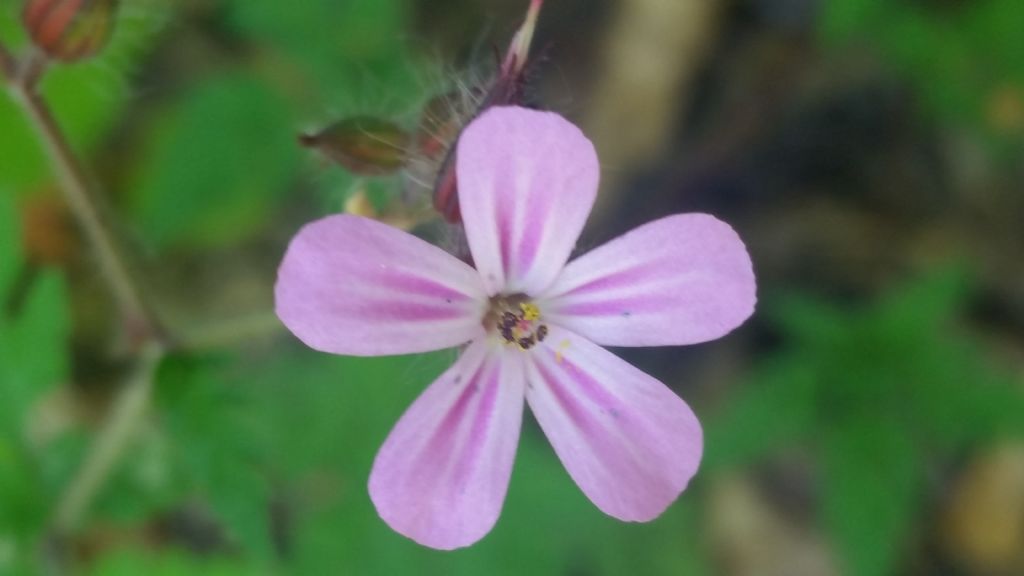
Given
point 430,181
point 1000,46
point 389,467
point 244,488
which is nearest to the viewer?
point 389,467

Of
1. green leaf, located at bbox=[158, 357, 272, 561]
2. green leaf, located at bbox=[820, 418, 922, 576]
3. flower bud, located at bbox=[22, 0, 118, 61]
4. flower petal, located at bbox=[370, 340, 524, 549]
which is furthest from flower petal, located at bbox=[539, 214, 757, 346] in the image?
green leaf, located at bbox=[820, 418, 922, 576]

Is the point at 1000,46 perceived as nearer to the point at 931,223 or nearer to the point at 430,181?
the point at 931,223

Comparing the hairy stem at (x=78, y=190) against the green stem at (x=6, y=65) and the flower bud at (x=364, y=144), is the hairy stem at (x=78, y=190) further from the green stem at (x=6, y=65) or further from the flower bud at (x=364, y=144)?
the flower bud at (x=364, y=144)

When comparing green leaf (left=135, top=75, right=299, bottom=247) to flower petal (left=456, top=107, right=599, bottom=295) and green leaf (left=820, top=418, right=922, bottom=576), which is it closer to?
flower petal (left=456, top=107, right=599, bottom=295)

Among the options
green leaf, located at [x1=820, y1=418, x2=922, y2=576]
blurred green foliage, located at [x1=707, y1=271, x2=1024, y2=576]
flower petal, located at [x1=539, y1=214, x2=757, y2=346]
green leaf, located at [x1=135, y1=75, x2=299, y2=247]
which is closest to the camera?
flower petal, located at [x1=539, y1=214, x2=757, y2=346]

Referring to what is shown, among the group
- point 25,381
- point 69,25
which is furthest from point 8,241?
point 69,25

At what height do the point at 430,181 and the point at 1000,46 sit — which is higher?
the point at 1000,46

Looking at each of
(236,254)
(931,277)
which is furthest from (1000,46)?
(236,254)

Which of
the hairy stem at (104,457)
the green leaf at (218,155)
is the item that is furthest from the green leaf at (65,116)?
the hairy stem at (104,457)
